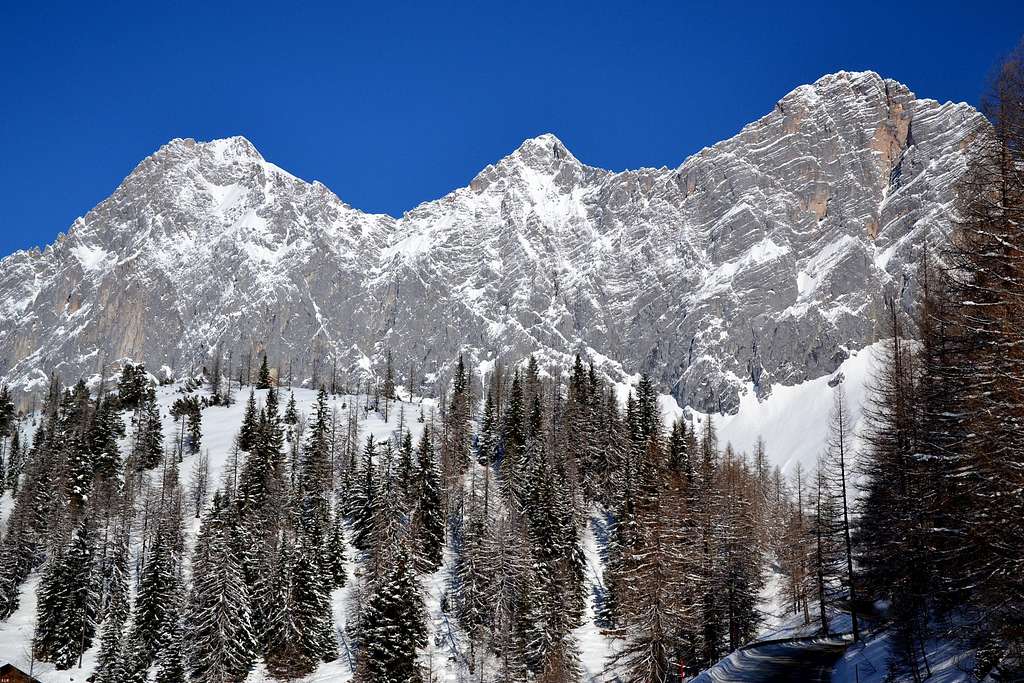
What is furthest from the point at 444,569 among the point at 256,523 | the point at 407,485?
the point at 256,523

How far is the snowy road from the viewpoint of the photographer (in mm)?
33250

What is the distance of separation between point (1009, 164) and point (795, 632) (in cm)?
4909

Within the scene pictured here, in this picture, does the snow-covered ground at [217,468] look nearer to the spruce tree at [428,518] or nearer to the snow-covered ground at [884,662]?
the spruce tree at [428,518]

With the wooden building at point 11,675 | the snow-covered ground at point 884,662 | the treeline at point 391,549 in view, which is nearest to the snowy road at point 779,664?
the snow-covered ground at point 884,662

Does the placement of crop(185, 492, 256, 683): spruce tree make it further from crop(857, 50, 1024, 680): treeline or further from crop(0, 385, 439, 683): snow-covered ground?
crop(857, 50, 1024, 680): treeline

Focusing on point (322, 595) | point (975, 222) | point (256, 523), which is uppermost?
point (975, 222)

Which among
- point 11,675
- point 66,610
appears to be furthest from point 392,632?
point 66,610

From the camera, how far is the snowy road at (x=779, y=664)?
33250mm

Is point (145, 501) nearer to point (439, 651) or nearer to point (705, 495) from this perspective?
point (439, 651)

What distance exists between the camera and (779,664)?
37562 mm

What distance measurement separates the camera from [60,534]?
291 ft

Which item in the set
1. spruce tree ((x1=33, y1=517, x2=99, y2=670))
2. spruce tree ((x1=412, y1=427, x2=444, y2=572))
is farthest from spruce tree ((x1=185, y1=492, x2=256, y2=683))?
spruce tree ((x1=412, y1=427, x2=444, y2=572))

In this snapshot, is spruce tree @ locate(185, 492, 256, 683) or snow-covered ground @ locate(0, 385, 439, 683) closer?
spruce tree @ locate(185, 492, 256, 683)

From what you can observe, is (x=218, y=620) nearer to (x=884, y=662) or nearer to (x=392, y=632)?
(x=392, y=632)
